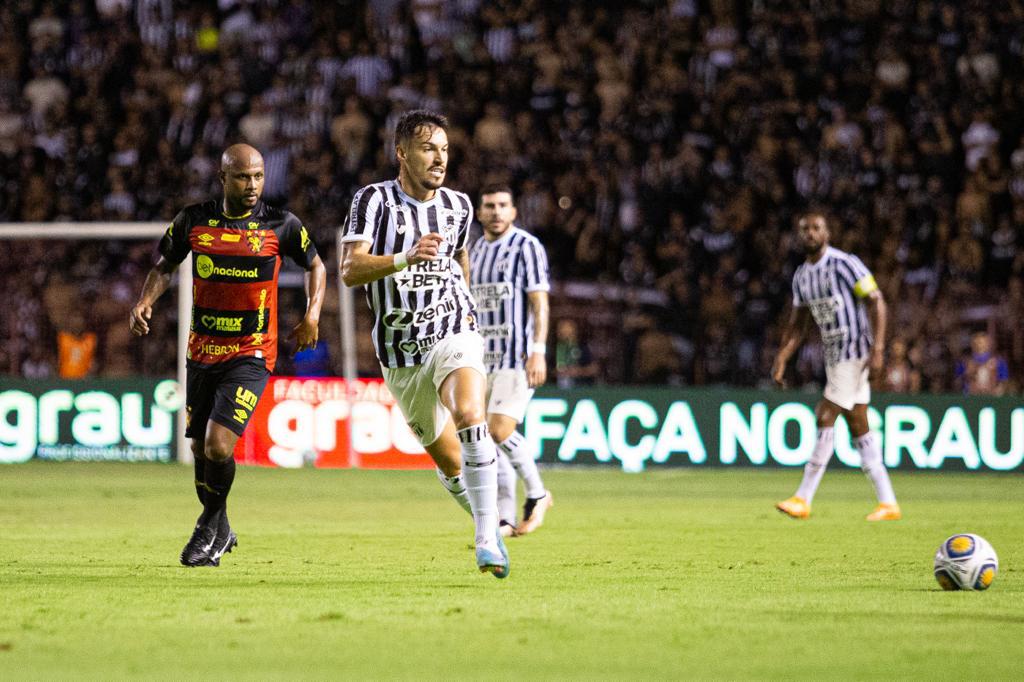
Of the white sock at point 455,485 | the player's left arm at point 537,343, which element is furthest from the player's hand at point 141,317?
the player's left arm at point 537,343

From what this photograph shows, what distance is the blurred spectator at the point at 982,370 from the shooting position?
58.4 feet

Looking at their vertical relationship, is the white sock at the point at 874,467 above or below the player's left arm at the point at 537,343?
below

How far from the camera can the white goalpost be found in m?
18.9

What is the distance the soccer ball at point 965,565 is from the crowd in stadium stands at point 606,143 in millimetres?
10365

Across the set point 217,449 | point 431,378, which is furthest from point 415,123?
point 217,449

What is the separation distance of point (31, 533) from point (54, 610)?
4.36 m

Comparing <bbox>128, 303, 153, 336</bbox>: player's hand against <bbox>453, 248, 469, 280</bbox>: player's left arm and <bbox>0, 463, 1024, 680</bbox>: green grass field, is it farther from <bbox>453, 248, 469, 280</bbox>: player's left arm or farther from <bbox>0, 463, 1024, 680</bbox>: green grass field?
<bbox>453, 248, 469, 280</bbox>: player's left arm

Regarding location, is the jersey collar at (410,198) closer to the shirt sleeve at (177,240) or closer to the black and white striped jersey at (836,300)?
the shirt sleeve at (177,240)

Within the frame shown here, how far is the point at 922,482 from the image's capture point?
17.5 metres

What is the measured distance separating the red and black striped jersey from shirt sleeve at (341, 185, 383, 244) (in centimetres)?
96

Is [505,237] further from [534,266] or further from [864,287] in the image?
[864,287]

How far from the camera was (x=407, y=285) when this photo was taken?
8.28 m

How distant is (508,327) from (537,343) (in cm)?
60

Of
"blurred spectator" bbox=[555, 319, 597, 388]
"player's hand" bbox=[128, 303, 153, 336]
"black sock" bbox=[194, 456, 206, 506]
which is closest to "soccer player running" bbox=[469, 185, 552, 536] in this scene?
"black sock" bbox=[194, 456, 206, 506]
